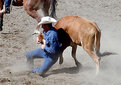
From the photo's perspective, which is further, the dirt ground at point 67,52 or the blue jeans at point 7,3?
the blue jeans at point 7,3

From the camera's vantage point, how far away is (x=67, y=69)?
7.27 metres

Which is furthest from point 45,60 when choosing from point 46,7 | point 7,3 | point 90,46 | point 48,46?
point 7,3

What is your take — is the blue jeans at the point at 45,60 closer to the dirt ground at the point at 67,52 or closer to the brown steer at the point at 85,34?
the dirt ground at the point at 67,52

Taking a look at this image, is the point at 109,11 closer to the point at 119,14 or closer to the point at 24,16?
the point at 119,14

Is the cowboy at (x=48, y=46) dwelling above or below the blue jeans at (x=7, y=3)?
below

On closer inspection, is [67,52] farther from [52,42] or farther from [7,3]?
[7,3]

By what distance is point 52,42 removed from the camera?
21.6 ft

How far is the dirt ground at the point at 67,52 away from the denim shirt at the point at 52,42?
0.49 meters

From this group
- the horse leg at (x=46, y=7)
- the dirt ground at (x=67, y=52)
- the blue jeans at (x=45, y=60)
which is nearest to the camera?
the dirt ground at (x=67, y=52)

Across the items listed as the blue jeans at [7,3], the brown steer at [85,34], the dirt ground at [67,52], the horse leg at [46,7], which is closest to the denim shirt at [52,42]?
the brown steer at [85,34]

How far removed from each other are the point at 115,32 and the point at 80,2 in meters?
3.99

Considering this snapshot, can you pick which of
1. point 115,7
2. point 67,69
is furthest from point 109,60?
point 115,7

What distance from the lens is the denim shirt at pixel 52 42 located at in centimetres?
656

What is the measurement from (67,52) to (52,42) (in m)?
1.87
